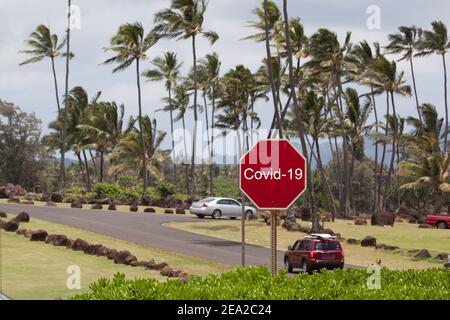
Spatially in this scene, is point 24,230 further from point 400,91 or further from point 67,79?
point 400,91

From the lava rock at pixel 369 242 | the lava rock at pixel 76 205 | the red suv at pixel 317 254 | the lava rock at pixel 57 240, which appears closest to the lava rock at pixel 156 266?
the red suv at pixel 317 254

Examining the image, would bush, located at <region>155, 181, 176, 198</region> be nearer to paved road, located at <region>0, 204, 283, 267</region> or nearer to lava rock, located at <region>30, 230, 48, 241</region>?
paved road, located at <region>0, 204, 283, 267</region>

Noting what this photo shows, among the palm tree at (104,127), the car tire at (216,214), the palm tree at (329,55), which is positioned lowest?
the car tire at (216,214)

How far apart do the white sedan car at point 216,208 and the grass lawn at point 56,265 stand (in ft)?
51.3

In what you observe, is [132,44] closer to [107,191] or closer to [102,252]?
[107,191]

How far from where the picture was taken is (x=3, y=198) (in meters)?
59.1

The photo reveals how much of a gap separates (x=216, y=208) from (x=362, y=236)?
11.7m

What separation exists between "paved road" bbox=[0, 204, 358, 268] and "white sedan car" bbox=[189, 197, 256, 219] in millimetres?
694

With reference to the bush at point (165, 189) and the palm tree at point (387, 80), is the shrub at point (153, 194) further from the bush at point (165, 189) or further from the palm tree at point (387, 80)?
the palm tree at point (387, 80)

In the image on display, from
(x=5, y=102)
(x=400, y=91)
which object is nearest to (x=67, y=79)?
(x=5, y=102)

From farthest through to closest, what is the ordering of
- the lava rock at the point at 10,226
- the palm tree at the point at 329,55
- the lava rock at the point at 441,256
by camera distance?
the palm tree at the point at 329,55 → the lava rock at the point at 10,226 → the lava rock at the point at 441,256

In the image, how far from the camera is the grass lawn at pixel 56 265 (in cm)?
2219

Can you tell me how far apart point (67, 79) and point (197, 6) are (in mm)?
14301

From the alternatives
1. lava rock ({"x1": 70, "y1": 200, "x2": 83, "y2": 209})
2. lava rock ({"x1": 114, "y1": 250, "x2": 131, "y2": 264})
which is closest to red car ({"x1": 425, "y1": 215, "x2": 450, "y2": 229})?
lava rock ({"x1": 70, "y1": 200, "x2": 83, "y2": 209})
